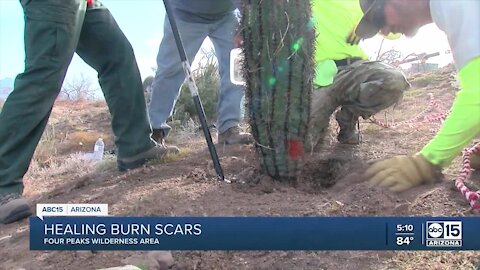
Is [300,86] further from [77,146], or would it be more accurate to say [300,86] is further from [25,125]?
[77,146]

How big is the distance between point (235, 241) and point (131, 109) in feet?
4.76

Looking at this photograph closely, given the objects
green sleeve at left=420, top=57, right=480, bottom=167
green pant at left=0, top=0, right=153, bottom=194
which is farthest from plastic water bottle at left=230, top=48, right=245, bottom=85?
green sleeve at left=420, top=57, right=480, bottom=167

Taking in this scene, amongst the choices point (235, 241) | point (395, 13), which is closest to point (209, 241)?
point (235, 241)

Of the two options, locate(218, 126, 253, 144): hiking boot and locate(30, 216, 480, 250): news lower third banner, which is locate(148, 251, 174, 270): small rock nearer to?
locate(30, 216, 480, 250): news lower third banner

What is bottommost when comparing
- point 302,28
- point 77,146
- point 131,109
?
point 77,146

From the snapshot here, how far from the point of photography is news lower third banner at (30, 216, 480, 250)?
4.58 feet

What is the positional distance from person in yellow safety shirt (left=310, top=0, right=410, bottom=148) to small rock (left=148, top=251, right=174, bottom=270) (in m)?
0.81

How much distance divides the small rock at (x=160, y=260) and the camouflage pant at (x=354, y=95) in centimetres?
86

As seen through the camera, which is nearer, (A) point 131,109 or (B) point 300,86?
(B) point 300,86

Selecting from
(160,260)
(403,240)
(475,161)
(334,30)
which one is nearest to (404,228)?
(403,240)

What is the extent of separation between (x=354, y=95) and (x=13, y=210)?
4.57 feet

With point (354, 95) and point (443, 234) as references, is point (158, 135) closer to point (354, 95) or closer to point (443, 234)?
Answer: point (354, 95)

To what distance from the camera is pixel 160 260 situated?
163 centimetres

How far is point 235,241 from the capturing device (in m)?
1.40
